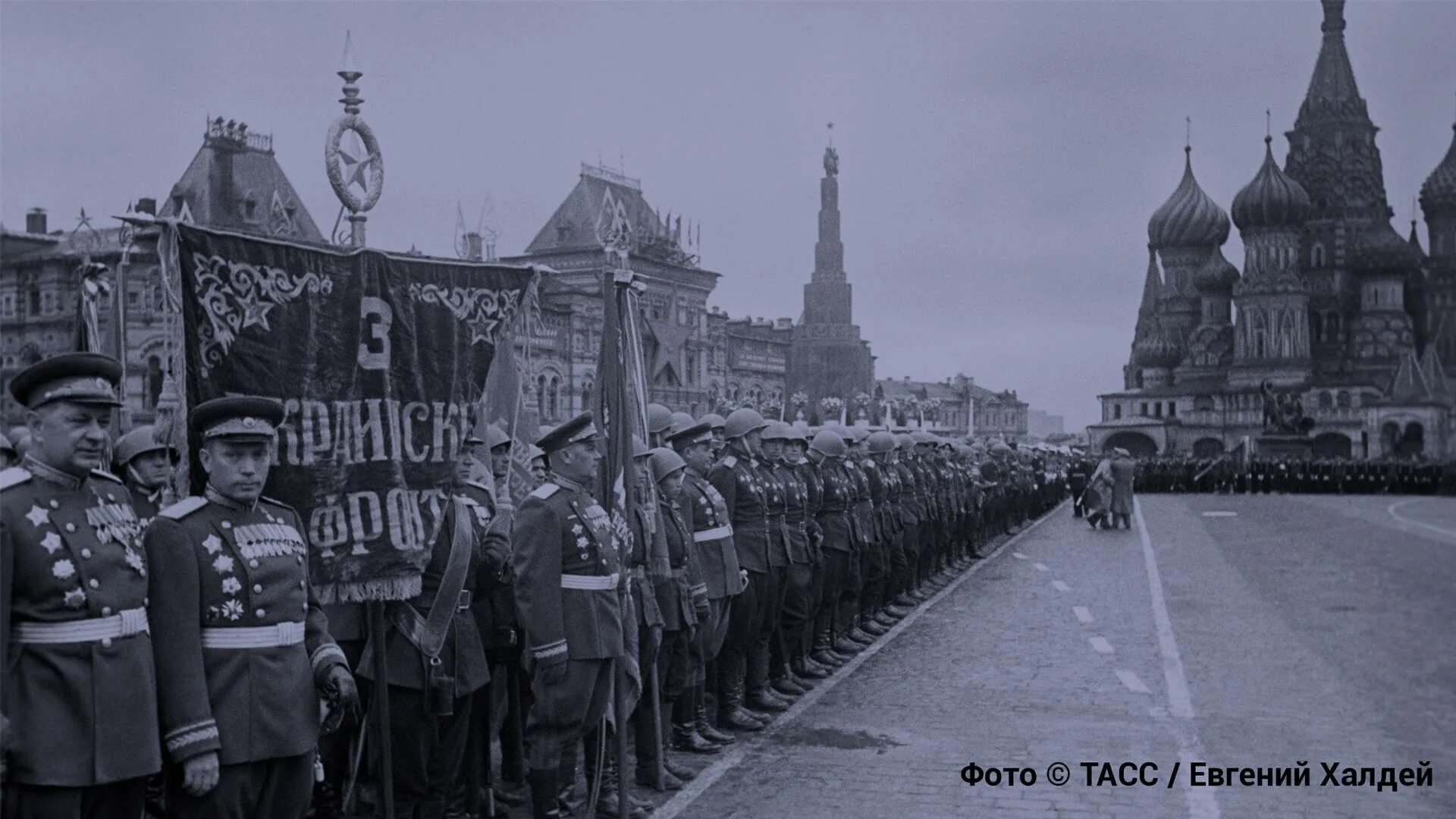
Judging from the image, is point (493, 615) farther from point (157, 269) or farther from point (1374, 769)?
point (1374, 769)

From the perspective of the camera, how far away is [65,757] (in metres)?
3.94

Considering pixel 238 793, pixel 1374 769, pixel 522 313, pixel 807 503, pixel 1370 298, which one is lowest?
pixel 1374 769

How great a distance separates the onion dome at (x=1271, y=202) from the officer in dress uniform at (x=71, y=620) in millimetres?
89827

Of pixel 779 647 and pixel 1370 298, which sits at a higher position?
pixel 1370 298

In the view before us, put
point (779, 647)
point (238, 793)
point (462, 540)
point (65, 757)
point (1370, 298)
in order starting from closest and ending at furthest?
1. point (65, 757)
2. point (238, 793)
3. point (462, 540)
4. point (779, 647)
5. point (1370, 298)

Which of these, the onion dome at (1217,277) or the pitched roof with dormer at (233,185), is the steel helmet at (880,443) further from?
the onion dome at (1217,277)

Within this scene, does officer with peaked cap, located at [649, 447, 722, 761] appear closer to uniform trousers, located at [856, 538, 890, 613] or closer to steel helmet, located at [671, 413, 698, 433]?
steel helmet, located at [671, 413, 698, 433]

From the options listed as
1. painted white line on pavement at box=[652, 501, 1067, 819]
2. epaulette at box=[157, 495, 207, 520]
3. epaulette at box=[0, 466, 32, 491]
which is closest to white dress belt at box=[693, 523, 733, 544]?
painted white line on pavement at box=[652, 501, 1067, 819]

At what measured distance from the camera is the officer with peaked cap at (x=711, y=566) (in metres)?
8.89

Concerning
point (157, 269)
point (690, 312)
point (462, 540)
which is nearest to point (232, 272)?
point (157, 269)

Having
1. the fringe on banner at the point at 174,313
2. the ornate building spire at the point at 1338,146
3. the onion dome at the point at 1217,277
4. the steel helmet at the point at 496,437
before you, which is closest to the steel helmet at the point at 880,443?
the steel helmet at the point at 496,437

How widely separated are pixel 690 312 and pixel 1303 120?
4174cm

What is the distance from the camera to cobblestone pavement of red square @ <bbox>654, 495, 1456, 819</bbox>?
23.8ft

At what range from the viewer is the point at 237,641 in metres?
4.59
